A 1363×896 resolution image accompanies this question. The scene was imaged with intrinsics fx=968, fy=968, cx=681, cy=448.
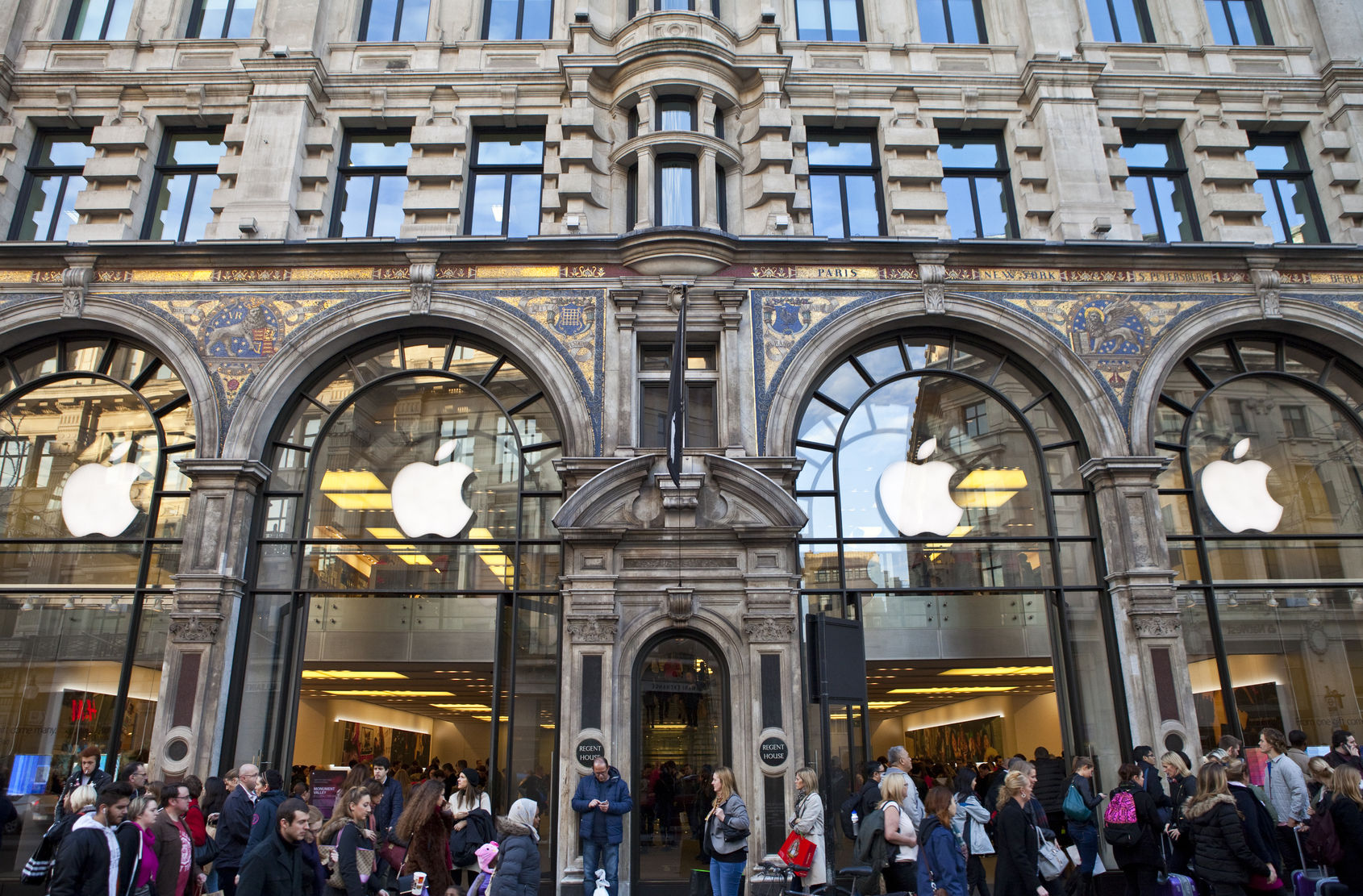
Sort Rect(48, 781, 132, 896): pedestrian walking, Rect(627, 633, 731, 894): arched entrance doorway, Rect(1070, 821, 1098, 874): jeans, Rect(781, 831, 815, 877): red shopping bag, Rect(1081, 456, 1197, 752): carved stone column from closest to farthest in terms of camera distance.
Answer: Rect(48, 781, 132, 896): pedestrian walking
Rect(781, 831, 815, 877): red shopping bag
Rect(1070, 821, 1098, 874): jeans
Rect(627, 633, 731, 894): arched entrance doorway
Rect(1081, 456, 1197, 752): carved stone column

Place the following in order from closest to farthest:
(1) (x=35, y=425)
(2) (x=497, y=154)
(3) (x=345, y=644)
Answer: (3) (x=345, y=644), (1) (x=35, y=425), (2) (x=497, y=154)

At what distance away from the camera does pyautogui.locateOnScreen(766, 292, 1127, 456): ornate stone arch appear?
16.9 meters

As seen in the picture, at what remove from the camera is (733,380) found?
55.2ft

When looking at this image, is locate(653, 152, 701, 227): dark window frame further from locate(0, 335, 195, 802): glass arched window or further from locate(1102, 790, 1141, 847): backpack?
locate(1102, 790, 1141, 847): backpack

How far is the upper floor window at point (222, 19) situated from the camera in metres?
20.3

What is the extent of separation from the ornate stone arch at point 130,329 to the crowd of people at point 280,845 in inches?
305

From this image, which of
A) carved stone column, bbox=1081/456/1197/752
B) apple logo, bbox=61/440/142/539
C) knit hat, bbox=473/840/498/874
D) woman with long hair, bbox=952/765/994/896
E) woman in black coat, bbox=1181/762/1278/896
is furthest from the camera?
apple logo, bbox=61/440/142/539

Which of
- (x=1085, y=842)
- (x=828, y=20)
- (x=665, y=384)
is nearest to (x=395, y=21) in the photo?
(x=828, y=20)

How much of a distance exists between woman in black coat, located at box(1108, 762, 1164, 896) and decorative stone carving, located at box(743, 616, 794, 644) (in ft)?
18.4

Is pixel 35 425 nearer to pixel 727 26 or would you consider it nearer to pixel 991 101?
pixel 727 26

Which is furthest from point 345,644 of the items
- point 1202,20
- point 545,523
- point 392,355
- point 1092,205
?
point 1202,20

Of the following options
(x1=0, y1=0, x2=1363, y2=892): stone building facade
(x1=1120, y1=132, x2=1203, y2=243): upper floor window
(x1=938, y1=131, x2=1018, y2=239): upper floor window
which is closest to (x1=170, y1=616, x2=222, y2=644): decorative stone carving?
(x1=0, y1=0, x2=1363, y2=892): stone building facade

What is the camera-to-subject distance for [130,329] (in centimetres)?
1748

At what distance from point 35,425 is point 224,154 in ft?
20.3
